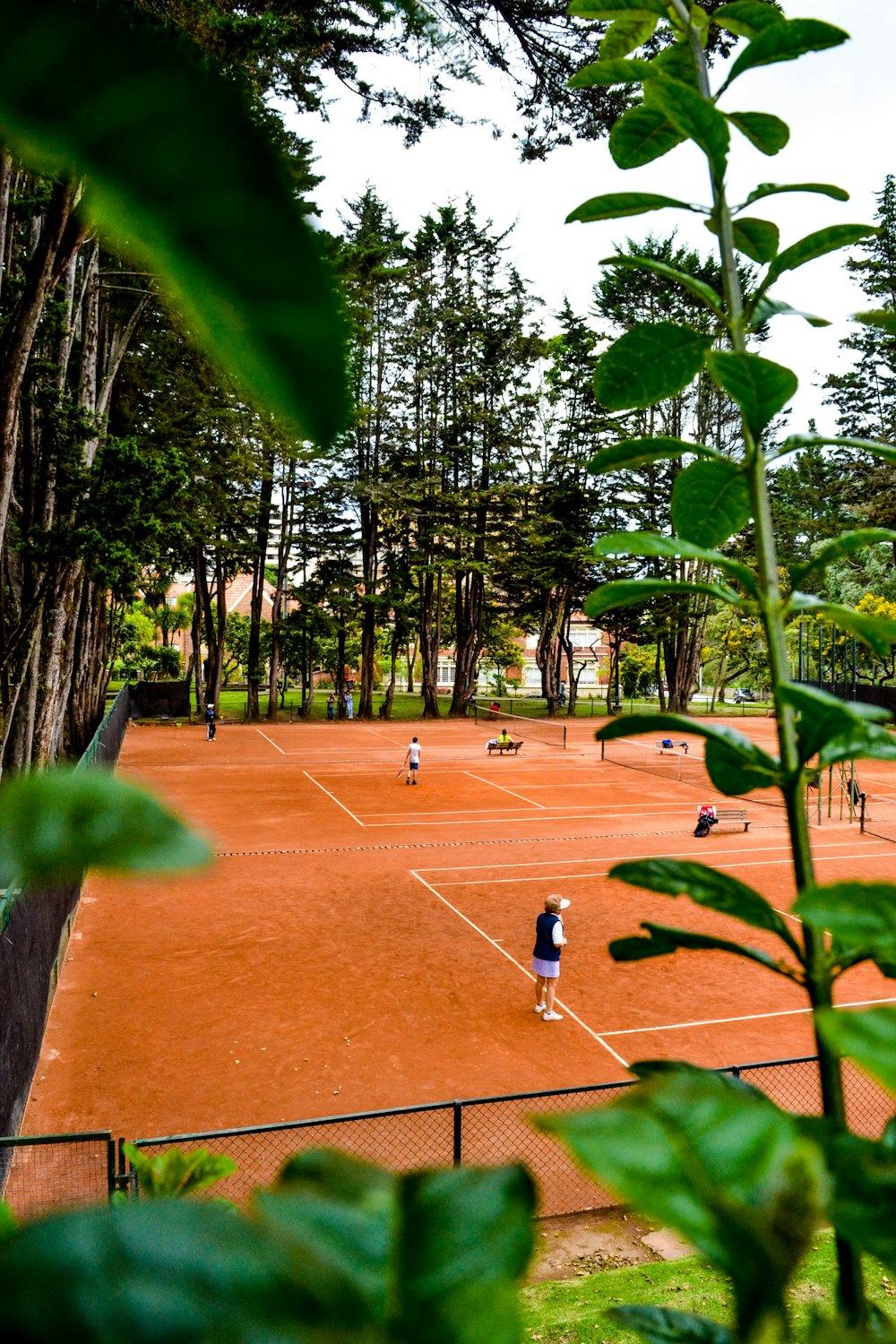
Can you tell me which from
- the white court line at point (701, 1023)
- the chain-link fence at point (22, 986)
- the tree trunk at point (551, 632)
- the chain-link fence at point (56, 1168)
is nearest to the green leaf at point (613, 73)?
the chain-link fence at point (22, 986)

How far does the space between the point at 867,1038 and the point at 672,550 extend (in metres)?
0.55

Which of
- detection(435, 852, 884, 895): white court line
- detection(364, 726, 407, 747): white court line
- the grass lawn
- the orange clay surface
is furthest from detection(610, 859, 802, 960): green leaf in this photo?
detection(364, 726, 407, 747): white court line

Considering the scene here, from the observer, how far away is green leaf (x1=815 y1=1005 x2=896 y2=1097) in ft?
1.01

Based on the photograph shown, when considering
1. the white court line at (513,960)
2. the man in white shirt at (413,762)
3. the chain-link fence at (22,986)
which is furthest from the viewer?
the man in white shirt at (413,762)

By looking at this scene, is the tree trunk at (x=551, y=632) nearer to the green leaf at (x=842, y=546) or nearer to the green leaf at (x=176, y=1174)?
the green leaf at (x=842, y=546)

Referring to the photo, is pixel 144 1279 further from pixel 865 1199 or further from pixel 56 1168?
pixel 56 1168

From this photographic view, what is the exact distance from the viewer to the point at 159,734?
3491cm

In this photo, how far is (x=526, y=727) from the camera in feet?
132

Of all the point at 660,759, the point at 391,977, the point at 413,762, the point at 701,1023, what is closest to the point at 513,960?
the point at 391,977

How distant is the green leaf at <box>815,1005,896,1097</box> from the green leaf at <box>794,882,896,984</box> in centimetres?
9

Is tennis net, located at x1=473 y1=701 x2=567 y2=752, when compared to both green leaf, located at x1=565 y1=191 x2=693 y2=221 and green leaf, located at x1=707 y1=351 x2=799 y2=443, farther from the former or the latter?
green leaf, located at x1=707 y1=351 x2=799 y2=443

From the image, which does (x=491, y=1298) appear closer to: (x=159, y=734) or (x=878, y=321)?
(x=878, y=321)

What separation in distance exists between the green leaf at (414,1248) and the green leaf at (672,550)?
55 cm

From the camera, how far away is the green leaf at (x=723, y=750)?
76cm
